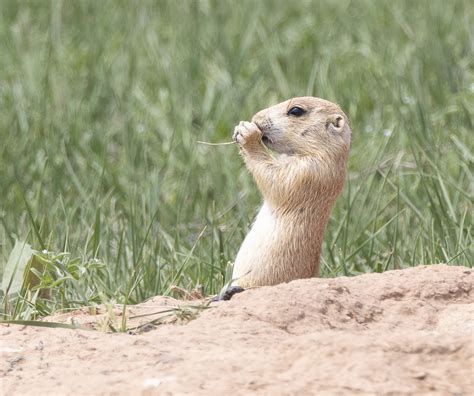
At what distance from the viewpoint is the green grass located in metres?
4.93

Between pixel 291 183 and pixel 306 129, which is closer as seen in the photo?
pixel 291 183

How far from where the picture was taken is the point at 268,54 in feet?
26.7

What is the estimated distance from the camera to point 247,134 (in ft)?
13.9

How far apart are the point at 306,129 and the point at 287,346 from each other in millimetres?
1494

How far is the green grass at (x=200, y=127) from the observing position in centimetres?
493

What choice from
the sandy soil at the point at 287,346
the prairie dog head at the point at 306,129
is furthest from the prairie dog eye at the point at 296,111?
the sandy soil at the point at 287,346

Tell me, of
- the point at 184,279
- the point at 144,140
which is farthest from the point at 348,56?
the point at 184,279

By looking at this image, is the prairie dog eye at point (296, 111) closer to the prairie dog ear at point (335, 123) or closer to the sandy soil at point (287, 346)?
the prairie dog ear at point (335, 123)

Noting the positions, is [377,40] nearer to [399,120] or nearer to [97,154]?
[399,120]

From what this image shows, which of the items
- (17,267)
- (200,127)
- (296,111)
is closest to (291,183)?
(296,111)

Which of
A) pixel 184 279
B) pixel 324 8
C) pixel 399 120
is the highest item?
pixel 324 8

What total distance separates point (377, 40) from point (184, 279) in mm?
4151

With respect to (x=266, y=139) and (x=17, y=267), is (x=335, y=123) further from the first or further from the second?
(x=17, y=267)

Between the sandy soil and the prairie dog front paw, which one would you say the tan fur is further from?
the sandy soil
